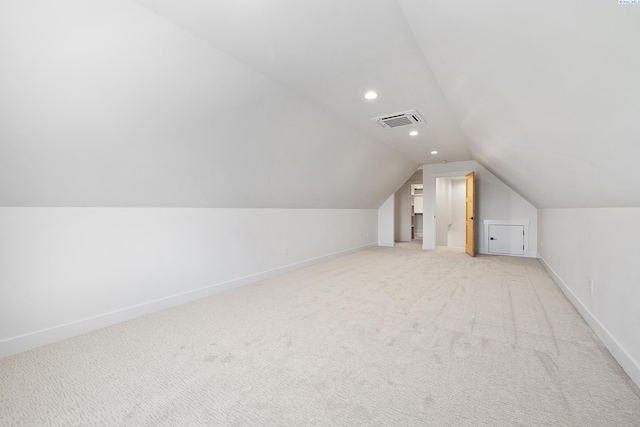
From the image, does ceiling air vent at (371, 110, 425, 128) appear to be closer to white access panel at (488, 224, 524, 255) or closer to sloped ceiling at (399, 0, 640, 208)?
sloped ceiling at (399, 0, 640, 208)

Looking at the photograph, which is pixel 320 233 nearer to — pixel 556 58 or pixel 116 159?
pixel 116 159

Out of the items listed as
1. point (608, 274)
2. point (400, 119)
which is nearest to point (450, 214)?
point (400, 119)

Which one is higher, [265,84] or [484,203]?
[265,84]

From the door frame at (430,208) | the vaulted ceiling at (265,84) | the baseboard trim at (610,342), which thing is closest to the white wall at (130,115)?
the vaulted ceiling at (265,84)

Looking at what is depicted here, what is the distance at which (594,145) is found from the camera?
1.50m

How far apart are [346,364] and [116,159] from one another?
8.27 feet

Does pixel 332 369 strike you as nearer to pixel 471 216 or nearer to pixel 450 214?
pixel 471 216

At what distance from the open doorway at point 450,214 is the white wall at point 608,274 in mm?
5491

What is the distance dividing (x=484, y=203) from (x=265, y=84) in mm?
6409

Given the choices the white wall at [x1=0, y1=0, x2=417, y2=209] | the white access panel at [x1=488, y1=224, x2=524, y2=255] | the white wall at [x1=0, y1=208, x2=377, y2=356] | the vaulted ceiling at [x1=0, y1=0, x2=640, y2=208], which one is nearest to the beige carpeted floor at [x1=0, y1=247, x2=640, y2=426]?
the white wall at [x1=0, y1=208, x2=377, y2=356]

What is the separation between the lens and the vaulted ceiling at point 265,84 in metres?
1.21

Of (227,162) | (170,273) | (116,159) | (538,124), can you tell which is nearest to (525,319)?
(538,124)

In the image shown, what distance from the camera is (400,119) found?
4074 millimetres

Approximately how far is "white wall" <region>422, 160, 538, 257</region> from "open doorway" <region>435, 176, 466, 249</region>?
123 cm
